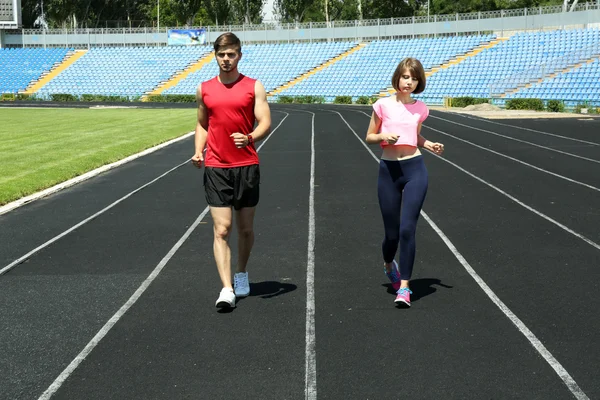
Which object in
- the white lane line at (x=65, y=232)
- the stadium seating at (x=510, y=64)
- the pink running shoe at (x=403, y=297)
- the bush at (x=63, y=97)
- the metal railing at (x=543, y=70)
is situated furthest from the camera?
the bush at (x=63, y=97)

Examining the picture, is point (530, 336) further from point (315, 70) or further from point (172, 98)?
point (315, 70)

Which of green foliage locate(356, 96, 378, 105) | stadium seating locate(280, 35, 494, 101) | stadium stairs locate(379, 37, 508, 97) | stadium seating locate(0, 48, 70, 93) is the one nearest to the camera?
green foliage locate(356, 96, 378, 105)

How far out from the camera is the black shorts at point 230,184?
5.76 metres

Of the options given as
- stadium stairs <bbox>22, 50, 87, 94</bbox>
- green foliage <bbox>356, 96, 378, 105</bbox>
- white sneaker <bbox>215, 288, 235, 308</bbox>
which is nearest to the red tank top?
white sneaker <bbox>215, 288, 235, 308</bbox>

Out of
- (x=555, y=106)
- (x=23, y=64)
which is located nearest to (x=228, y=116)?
(x=555, y=106)

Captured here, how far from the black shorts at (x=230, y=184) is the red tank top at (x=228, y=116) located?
0.05 meters

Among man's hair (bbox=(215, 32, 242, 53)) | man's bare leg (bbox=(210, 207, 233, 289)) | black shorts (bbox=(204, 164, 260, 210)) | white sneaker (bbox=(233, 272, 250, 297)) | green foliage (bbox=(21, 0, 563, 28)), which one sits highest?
green foliage (bbox=(21, 0, 563, 28))

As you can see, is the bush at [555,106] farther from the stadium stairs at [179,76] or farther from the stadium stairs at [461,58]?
the stadium stairs at [179,76]

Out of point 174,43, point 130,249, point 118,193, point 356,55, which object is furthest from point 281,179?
point 174,43

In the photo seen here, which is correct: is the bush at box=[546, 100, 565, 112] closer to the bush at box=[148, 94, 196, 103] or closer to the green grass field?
the green grass field

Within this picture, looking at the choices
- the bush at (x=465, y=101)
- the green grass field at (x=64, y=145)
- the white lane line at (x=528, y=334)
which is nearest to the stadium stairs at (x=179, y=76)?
the bush at (x=465, y=101)

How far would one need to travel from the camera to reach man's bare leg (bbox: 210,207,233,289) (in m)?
5.83

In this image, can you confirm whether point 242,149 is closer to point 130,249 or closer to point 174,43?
point 130,249

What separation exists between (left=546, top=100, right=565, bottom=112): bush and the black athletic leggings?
1413 inches
